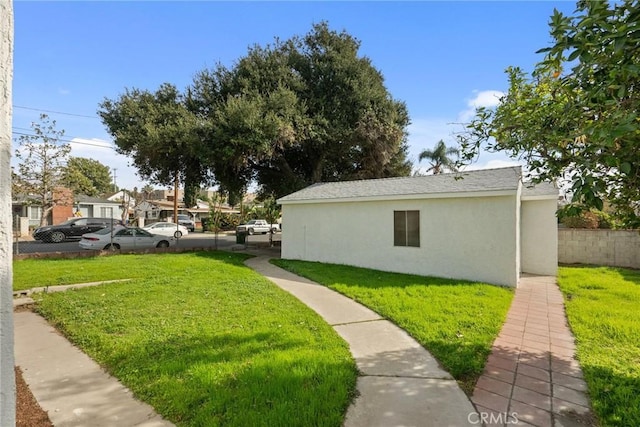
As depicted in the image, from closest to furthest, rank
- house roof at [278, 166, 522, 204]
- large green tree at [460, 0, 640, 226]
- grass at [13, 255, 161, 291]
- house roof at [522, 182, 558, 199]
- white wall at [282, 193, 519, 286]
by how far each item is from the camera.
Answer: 1. large green tree at [460, 0, 640, 226]
2. grass at [13, 255, 161, 291]
3. white wall at [282, 193, 519, 286]
4. house roof at [278, 166, 522, 204]
5. house roof at [522, 182, 558, 199]

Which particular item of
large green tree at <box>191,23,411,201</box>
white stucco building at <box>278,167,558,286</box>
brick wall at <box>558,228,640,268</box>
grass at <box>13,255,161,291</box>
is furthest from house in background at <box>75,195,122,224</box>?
brick wall at <box>558,228,640,268</box>

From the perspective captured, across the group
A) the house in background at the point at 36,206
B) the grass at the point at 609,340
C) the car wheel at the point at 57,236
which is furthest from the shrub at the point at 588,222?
the house in background at the point at 36,206

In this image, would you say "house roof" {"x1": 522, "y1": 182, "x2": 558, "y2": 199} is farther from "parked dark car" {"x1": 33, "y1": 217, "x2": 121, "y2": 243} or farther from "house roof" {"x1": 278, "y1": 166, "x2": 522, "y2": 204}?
"parked dark car" {"x1": 33, "y1": 217, "x2": 121, "y2": 243}

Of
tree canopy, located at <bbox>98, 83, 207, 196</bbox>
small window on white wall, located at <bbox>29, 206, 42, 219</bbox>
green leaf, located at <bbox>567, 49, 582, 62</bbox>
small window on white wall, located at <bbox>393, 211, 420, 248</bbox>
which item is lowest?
small window on white wall, located at <bbox>393, 211, 420, 248</bbox>

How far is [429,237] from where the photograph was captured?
997 cm

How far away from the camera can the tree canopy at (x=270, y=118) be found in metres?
14.1

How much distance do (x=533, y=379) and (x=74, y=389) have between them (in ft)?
16.1

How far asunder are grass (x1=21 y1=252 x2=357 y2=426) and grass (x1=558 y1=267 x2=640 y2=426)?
246cm

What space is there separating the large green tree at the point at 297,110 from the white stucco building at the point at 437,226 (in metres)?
3.69

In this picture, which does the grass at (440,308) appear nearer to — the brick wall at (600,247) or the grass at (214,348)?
the grass at (214,348)

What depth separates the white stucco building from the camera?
8867 mm

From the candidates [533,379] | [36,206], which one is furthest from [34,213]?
[533,379]

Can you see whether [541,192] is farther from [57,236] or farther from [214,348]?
[57,236]

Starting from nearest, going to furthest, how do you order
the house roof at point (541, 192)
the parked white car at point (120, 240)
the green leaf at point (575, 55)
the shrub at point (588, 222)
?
the green leaf at point (575, 55) < the house roof at point (541, 192) < the shrub at point (588, 222) < the parked white car at point (120, 240)
